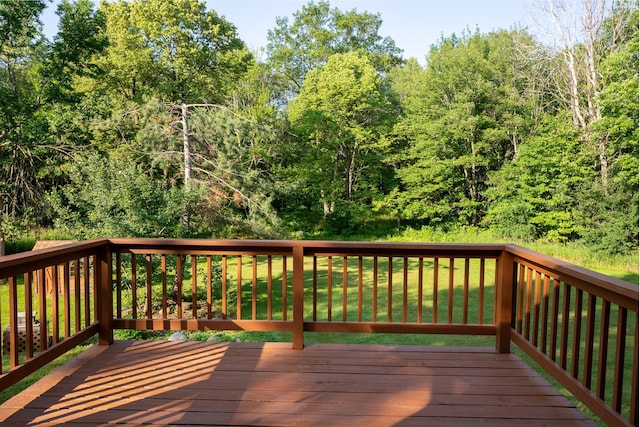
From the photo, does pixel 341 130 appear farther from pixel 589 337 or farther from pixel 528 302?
pixel 589 337

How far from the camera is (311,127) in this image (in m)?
18.5

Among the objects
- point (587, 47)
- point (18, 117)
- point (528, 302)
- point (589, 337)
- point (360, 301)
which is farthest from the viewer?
point (587, 47)

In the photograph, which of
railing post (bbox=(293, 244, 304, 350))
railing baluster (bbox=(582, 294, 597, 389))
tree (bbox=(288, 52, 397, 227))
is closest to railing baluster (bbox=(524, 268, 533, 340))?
railing baluster (bbox=(582, 294, 597, 389))

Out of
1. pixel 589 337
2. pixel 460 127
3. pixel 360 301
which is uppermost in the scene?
pixel 460 127

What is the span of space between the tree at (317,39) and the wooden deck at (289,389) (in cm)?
2078

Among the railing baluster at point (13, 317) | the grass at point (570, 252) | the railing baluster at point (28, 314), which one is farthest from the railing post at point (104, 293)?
the grass at point (570, 252)

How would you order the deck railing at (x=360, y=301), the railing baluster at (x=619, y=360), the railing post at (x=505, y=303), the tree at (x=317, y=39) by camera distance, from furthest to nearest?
1. the tree at (x=317, y=39)
2. the railing post at (x=505, y=303)
3. the deck railing at (x=360, y=301)
4. the railing baluster at (x=619, y=360)

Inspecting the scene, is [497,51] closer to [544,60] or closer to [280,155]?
[544,60]

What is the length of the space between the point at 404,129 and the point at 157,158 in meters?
11.5

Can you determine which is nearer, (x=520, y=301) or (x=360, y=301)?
(x=520, y=301)

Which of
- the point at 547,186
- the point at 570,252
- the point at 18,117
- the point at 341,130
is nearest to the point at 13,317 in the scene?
the point at 18,117

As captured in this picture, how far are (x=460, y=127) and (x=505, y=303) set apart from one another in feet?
48.9

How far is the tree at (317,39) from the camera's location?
882 inches

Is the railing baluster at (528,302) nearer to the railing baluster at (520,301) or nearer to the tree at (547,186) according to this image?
the railing baluster at (520,301)
